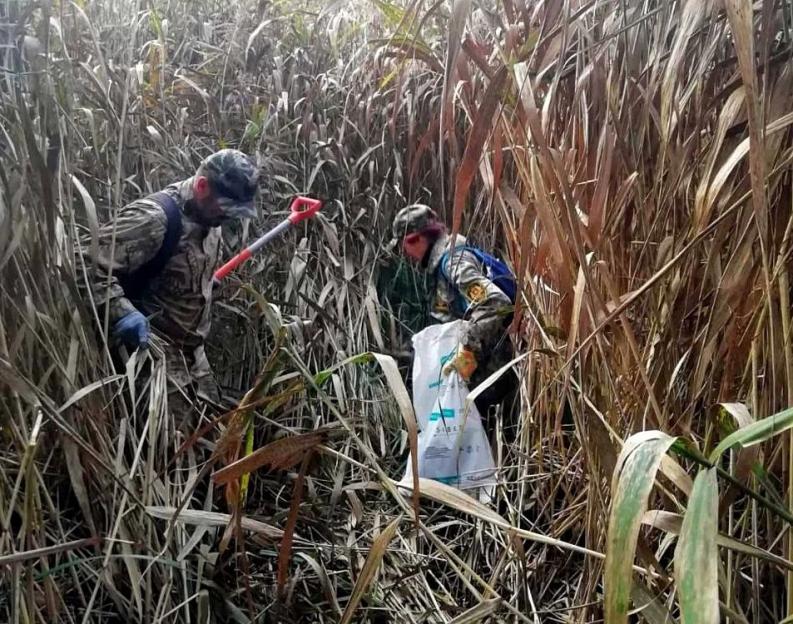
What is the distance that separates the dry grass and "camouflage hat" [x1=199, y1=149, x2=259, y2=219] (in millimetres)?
246

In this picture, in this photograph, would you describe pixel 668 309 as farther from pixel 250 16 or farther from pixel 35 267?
pixel 250 16

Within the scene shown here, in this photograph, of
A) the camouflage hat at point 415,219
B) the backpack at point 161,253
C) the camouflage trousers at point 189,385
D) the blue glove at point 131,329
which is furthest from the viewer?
the camouflage hat at point 415,219

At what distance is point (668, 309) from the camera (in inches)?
38.0

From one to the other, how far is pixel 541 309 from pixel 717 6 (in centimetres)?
61

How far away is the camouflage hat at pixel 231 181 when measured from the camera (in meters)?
1.96

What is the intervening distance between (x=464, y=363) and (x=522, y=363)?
32cm

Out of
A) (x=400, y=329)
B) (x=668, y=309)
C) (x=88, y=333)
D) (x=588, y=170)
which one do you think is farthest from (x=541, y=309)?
(x=400, y=329)

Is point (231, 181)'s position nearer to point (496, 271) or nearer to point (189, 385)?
point (189, 385)

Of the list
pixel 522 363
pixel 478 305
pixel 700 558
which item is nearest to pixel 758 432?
pixel 700 558

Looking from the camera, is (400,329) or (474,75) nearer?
(474,75)

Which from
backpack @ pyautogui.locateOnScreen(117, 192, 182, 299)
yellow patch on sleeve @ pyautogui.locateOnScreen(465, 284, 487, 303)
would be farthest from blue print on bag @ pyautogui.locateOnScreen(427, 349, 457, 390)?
backpack @ pyautogui.locateOnScreen(117, 192, 182, 299)

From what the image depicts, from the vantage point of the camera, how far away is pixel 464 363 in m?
2.04

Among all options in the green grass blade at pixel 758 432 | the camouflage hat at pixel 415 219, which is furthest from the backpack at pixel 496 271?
the green grass blade at pixel 758 432

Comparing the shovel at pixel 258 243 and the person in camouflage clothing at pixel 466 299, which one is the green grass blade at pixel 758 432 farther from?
the shovel at pixel 258 243
